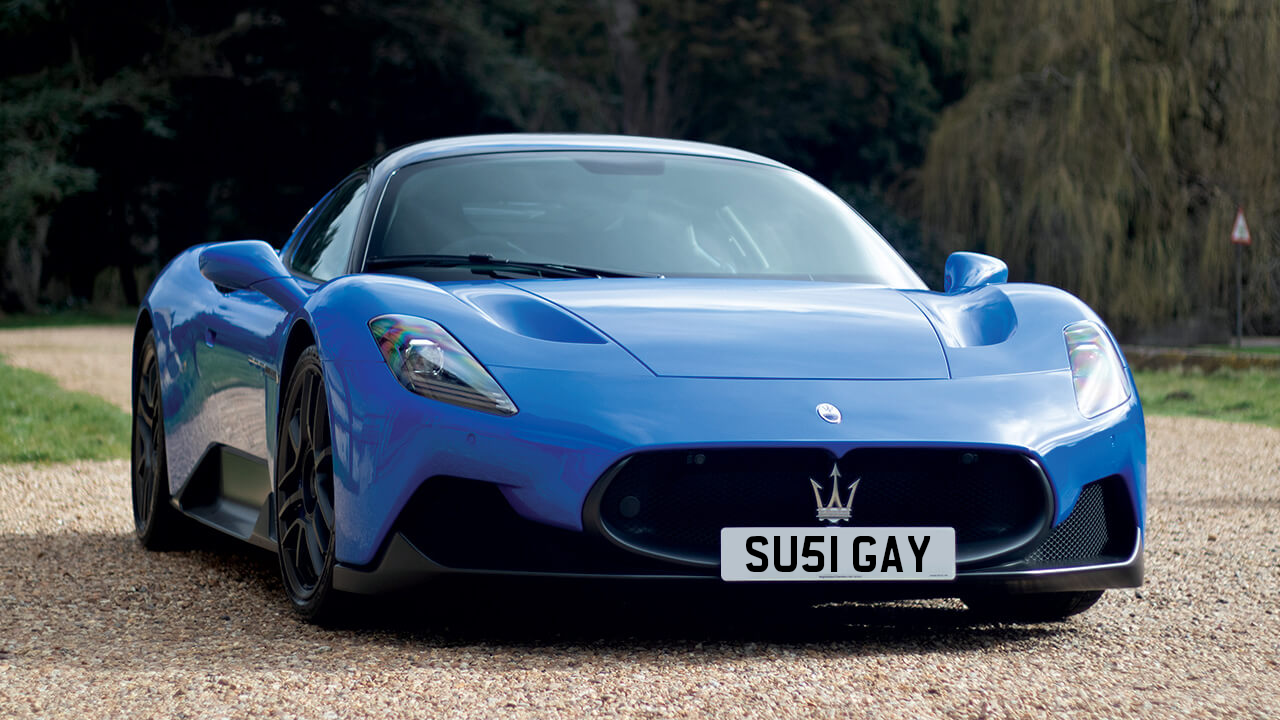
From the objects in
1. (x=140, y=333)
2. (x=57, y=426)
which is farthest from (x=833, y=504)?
(x=57, y=426)

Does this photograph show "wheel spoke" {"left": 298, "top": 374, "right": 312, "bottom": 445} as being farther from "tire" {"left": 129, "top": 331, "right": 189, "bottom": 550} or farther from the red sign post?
the red sign post

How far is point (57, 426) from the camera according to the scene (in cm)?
1039

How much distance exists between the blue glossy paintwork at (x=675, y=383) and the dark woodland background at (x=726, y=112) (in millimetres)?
19750

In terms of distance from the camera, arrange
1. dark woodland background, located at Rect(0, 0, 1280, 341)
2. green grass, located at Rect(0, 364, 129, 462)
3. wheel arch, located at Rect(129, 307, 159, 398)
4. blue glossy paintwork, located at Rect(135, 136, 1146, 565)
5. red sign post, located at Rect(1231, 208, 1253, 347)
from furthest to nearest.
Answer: dark woodland background, located at Rect(0, 0, 1280, 341) → red sign post, located at Rect(1231, 208, 1253, 347) → green grass, located at Rect(0, 364, 129, 462) → wheel arch, located at Rect(129, 307, 159, 398) → blue glossy paintwork, located at Rect(135, 136, 1146, 565)

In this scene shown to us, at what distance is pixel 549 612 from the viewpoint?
170 inches

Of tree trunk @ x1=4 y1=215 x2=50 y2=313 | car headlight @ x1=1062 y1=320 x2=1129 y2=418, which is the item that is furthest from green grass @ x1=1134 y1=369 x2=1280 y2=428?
tree trunk @ x1=4 y1=215 x2=50 y2=313

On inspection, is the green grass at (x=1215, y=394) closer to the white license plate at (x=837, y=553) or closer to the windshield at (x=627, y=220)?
the windshield at (x=627, y=220)

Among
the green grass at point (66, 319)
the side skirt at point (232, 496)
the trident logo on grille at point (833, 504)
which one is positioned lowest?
the green grass at point (66, 319)

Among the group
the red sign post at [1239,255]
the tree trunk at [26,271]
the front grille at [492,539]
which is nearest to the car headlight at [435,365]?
the front grille at [492,539]

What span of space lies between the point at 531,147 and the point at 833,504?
6.14ft

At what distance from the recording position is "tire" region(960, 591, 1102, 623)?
4.24m

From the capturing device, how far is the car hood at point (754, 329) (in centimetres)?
379

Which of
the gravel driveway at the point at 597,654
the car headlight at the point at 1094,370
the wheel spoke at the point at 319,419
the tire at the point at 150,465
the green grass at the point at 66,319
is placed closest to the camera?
the gravel driveway at the point at 597,654

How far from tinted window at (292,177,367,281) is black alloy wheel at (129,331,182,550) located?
0.80 m
